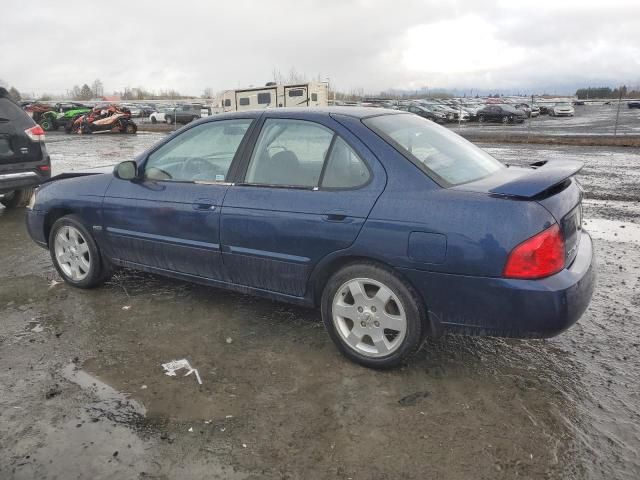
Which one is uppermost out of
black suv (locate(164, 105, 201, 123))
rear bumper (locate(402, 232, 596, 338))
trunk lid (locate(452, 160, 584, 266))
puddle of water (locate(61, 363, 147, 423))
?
black suv (locate(164, 105, 201, 123))

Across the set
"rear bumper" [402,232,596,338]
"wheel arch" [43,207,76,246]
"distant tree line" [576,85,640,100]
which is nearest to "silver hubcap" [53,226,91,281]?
"wheel arch" [43,207,76,246]

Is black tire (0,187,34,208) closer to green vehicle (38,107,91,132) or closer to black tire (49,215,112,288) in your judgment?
black tire (49,215,112,288)

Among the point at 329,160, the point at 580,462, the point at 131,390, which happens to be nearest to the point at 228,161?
the point at 329,160

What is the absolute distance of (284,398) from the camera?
9.77 feet

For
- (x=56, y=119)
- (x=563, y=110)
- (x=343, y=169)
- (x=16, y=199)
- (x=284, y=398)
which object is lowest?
(x=284, y=398)

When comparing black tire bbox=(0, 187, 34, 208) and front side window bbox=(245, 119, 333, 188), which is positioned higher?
front side window bbox=(245, 119, 333, 188)

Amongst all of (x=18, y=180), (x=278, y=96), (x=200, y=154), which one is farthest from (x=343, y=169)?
(x=278, y=96)

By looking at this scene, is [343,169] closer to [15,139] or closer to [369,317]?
[369,317]

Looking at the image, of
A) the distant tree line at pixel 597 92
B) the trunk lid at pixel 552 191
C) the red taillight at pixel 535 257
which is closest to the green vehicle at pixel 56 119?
the trunk lid at pixel 552 191

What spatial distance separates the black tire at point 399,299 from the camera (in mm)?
3025

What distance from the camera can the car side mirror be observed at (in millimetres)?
4156

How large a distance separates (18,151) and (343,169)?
20.1ft

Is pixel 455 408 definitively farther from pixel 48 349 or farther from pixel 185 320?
pixel 48 349

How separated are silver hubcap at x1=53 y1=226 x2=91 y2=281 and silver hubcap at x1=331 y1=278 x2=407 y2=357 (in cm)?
255
